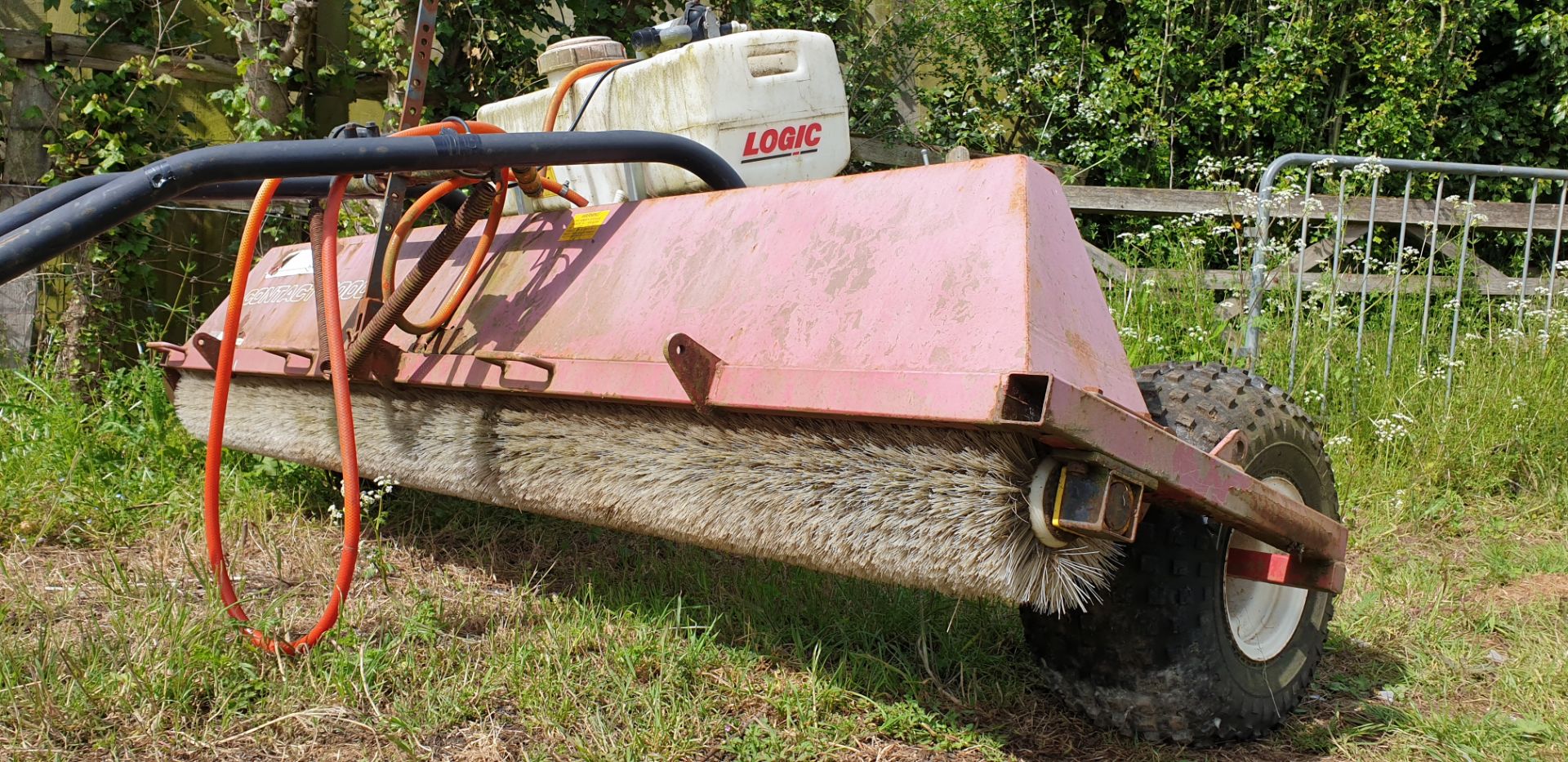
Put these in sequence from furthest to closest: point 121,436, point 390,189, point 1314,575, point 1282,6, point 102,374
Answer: point 1282,6 < point 102,374 < point 121,436 < point 390,189 < point 1314,575

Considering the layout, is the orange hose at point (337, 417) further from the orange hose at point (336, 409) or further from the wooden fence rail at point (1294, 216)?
the wooden fence rail at point (1294, 216)

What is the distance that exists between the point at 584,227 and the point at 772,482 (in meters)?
0.98

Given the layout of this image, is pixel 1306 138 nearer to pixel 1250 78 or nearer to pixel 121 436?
pixel 1250 78

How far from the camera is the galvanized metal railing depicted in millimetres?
4559

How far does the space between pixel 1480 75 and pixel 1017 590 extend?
23.5 ft

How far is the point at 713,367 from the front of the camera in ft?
6.51

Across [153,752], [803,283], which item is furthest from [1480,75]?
[153,752]

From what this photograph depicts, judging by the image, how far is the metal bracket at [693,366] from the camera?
1898 mm

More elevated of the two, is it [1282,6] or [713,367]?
[1282,6]

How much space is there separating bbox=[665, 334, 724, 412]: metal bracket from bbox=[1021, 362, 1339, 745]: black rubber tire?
31.1 inches

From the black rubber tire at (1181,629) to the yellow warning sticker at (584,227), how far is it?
1.23 metres

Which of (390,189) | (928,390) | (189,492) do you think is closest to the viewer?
(928,390)

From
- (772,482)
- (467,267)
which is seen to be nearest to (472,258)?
(467,267)

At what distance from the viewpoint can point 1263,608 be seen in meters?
2.55
